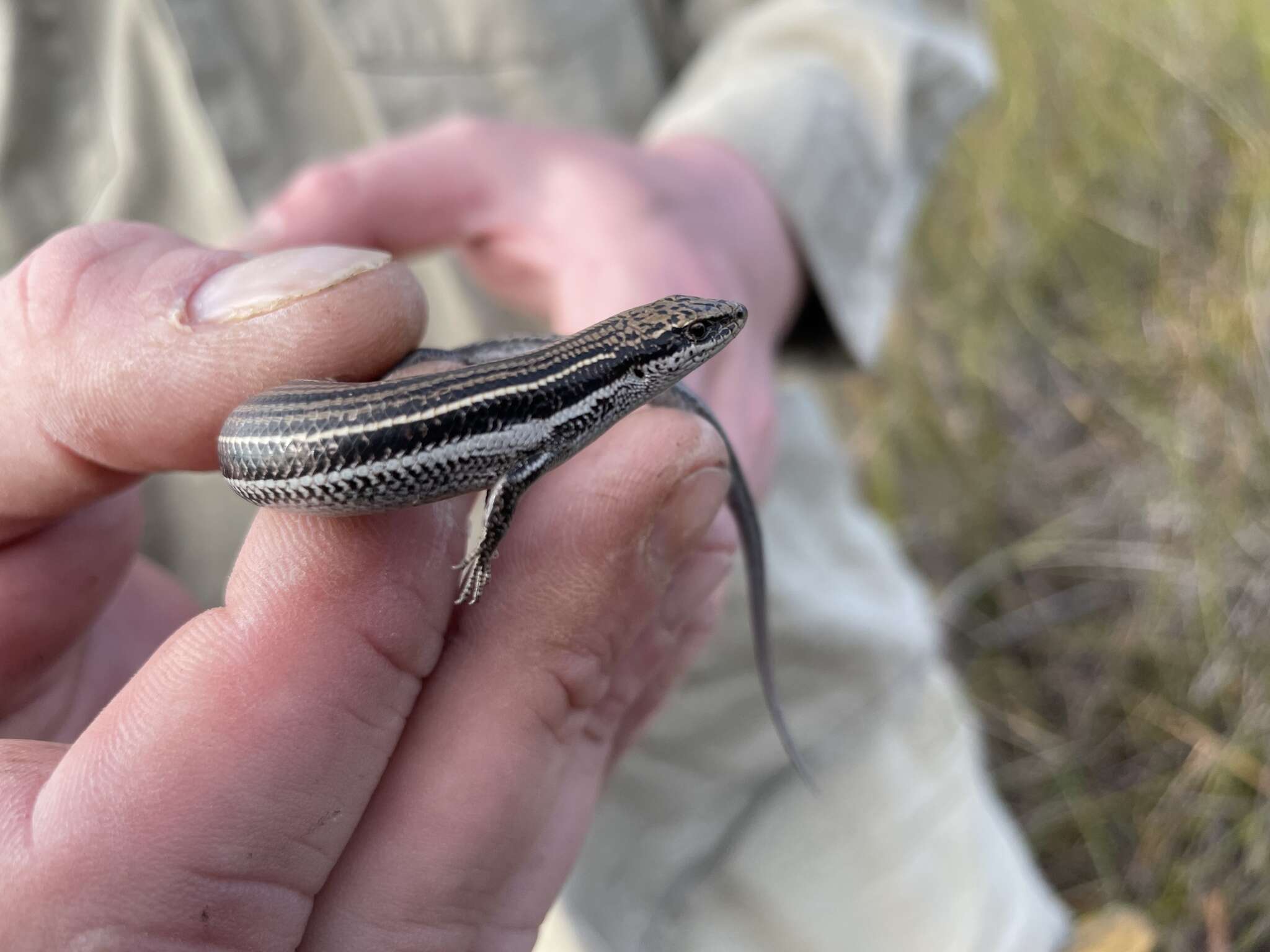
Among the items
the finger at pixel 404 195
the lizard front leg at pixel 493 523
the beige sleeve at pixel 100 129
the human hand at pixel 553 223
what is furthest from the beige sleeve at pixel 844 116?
the lizard front leg at pixel 493 523

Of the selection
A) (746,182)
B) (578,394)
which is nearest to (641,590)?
(578,394)

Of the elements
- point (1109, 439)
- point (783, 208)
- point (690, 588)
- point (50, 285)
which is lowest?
point (1109, 439)

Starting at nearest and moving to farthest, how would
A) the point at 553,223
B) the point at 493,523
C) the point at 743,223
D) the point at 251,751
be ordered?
the point at 251,751 < the point at 493,523 < the point at 553,223 < the point at 743,223

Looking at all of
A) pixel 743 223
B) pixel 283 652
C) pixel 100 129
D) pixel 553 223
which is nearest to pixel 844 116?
pixel 743 223

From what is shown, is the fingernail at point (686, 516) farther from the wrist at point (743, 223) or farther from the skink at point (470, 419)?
the wrist at point (743, 223)

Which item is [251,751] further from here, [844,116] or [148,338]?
[844,116]

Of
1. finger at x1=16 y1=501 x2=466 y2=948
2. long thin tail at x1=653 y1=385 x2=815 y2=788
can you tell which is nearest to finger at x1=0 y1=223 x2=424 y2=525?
finger at x1=16 y1=501 x2=466 y2=948

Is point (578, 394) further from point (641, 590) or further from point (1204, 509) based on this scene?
point (1204, 509)
